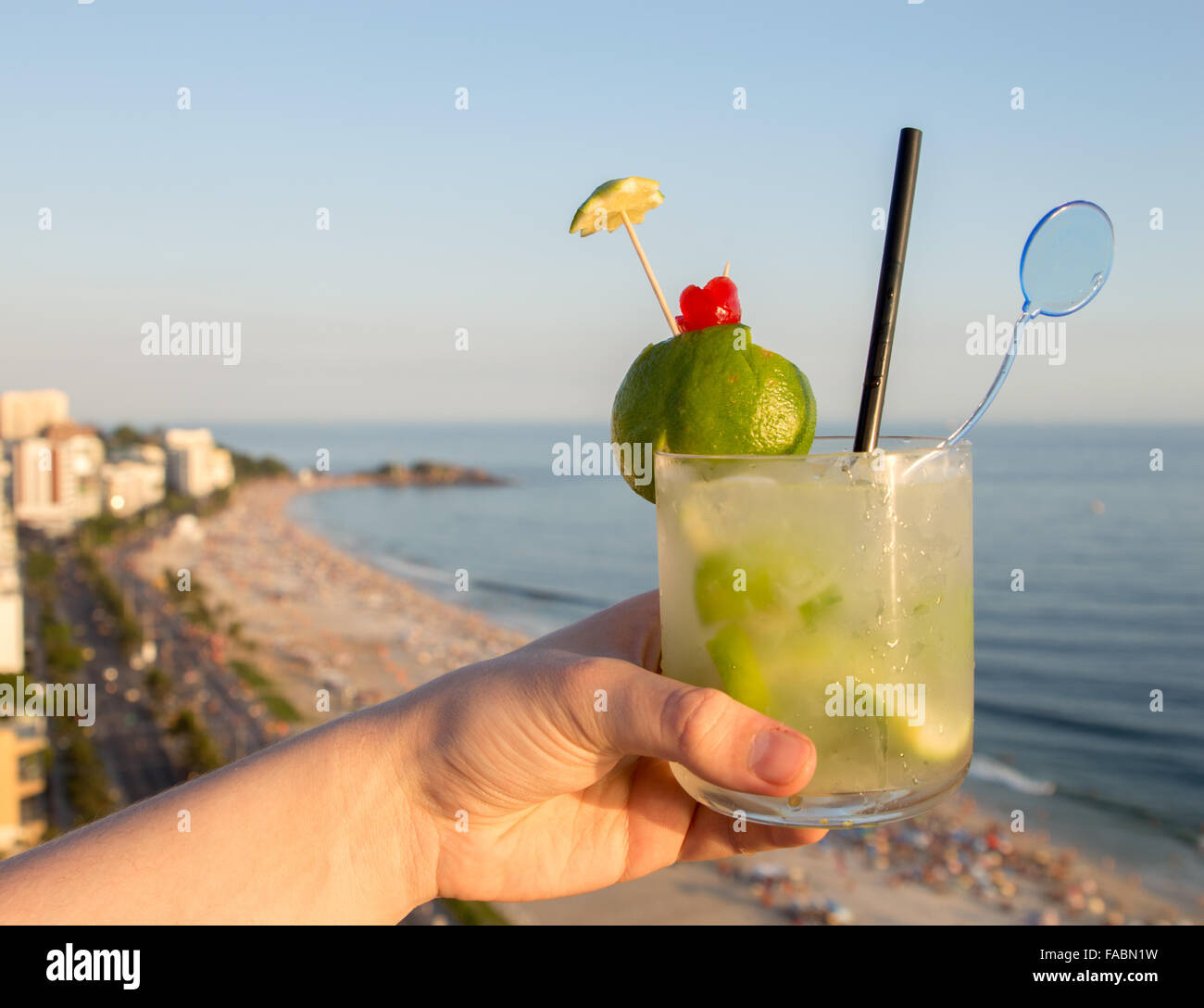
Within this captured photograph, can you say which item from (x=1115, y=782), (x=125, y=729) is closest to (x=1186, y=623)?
(x=1115, y=782)

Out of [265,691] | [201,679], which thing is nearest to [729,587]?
[265,691]

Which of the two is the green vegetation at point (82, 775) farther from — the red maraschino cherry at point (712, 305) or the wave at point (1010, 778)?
the red maraschino cherry at point (712, 305)

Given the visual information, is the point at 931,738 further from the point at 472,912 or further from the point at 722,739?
the point at 472,912

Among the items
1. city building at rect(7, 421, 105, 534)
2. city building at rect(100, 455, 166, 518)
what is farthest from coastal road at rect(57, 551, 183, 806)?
city building at rect(100, 455, 166, 518)

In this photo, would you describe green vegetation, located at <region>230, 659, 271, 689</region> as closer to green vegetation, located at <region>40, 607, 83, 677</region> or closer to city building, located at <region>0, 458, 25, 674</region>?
green vegetation, located at <region>40, 607, 83, 677</region>

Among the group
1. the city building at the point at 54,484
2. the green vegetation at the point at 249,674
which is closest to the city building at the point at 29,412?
the city building at the point at 54,484
